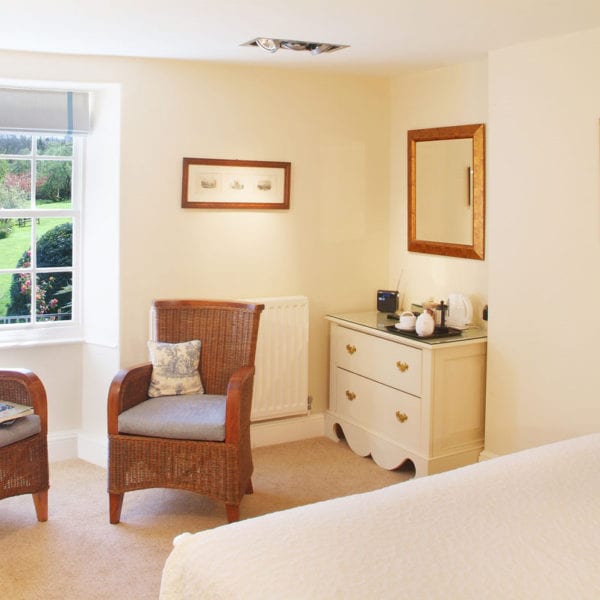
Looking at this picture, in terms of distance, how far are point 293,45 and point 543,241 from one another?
4.92 feet

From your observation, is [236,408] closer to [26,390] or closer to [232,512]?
[232,512]

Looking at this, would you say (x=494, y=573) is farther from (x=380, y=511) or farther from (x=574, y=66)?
(x=574, y=66)

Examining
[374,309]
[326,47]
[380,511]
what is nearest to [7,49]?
[326,47]

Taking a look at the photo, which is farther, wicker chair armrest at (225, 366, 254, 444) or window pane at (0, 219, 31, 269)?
window pane at (0, 219, 31, 269)

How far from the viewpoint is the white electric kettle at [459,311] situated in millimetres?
4090

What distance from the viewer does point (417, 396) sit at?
388cm

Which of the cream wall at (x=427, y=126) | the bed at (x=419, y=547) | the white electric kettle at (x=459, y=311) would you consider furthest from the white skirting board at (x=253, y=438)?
the bed at (x=419, y=547)

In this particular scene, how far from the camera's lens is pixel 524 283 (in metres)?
3.65

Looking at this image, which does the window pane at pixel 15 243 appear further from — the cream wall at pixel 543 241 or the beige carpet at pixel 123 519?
the cream wall at pixel 543 241

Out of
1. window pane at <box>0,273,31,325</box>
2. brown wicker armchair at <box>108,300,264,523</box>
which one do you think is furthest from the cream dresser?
window pane at <box>0,273,31,325</box>

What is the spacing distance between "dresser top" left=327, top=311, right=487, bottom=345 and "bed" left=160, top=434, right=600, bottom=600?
158cm

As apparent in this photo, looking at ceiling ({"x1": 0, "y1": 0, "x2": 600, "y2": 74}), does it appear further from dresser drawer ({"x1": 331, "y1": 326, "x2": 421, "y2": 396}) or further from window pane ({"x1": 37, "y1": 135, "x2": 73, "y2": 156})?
dresser drawer ({"x1": 331, "y1": 326, "x2": 421, "y2": 396})

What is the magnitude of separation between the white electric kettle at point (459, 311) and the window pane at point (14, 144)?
95.9 inches

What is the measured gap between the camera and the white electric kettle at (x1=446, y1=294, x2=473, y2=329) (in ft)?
13.4
